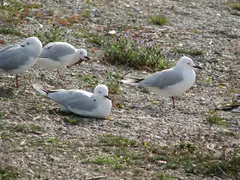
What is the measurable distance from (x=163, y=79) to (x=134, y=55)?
59.6 inches

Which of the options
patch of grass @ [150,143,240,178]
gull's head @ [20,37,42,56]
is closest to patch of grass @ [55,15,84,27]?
gull's head @ [20,37,42,56]

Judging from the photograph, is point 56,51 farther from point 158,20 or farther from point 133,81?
point 158,20

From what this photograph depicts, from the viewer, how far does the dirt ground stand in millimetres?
5746

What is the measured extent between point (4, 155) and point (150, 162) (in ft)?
4.72

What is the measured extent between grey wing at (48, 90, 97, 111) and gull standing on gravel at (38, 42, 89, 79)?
49.2 inches

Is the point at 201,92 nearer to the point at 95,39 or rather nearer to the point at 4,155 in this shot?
the point at 95,39

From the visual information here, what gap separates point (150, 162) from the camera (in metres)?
5.99

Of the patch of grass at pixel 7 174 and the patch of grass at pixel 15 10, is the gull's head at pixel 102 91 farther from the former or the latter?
the patch of grass at pixel 15 10

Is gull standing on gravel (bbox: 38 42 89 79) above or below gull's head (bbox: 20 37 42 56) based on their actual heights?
below

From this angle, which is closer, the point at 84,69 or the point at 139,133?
the point at 139,133

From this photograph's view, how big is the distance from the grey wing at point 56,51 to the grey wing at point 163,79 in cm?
122

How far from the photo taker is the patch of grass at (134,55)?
9.48m

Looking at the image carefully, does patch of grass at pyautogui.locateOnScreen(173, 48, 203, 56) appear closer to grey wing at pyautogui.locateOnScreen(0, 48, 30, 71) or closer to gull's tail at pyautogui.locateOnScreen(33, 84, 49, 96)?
grey wing at pyautogui.locateOnScreen(0, 48, 30, 71)

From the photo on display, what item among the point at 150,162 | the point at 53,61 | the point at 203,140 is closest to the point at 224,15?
the point at 53,61
